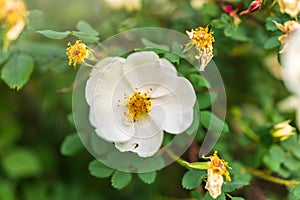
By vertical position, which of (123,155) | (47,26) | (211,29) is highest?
(47,26)

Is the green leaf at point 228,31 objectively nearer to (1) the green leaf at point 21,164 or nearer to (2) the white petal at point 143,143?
(2) the white petal at point 143,143

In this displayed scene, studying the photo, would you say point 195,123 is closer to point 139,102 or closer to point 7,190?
point 139,102

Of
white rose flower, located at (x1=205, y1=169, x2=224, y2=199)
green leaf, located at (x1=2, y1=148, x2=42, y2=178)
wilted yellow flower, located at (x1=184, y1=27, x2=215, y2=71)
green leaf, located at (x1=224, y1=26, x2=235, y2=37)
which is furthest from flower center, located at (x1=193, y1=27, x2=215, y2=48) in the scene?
green leaf, located at (x1=2, y1=148, x2=42, y2=178)

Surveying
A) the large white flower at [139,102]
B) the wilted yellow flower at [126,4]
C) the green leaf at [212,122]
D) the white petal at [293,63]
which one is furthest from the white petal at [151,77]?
the wilted yellow flower at [126,4]

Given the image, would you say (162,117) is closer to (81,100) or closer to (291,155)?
(81,100)

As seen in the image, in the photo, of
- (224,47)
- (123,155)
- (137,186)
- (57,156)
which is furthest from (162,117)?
(57,156)

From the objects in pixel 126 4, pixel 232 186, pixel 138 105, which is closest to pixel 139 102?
pixel 138 105

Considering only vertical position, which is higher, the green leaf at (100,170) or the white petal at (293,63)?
the white petal at (293,63)
